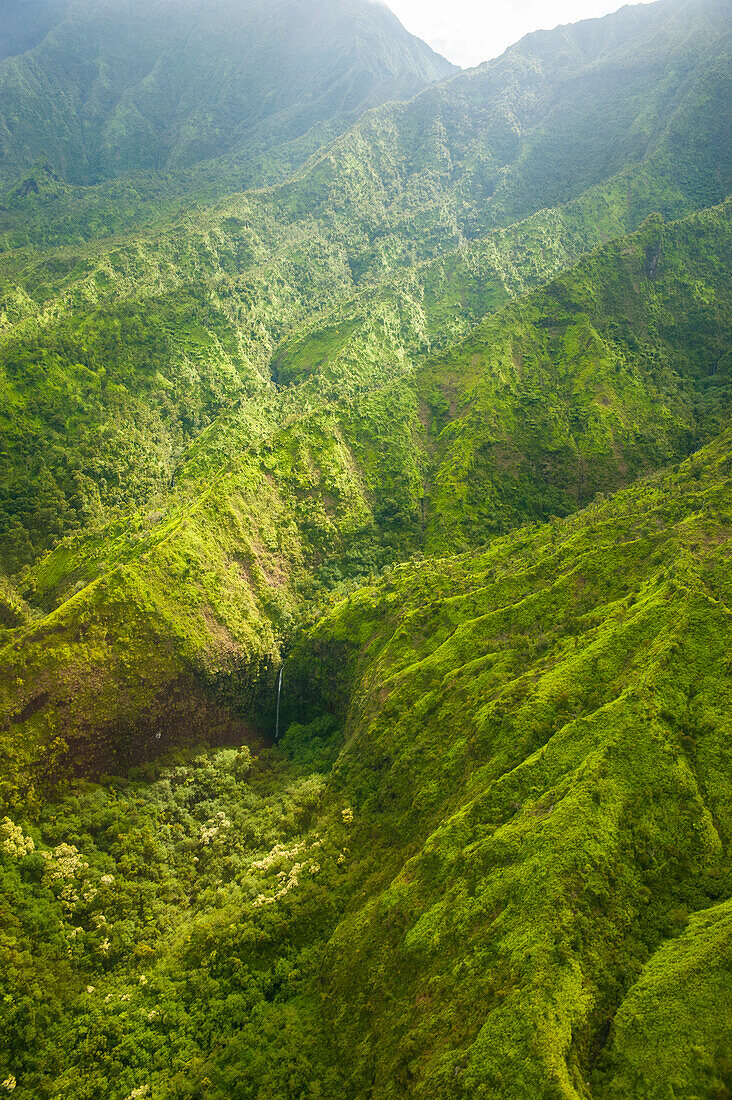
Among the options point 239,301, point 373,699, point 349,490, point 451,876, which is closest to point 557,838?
point 451,876

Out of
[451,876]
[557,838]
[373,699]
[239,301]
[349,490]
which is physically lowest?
[451,876]

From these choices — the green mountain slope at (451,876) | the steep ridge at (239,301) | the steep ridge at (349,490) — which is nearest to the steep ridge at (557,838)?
the green mountain slope at (451,876)

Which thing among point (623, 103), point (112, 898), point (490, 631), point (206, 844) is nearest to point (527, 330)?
point (490, 631)

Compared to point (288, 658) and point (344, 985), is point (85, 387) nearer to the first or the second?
point (288, 658)

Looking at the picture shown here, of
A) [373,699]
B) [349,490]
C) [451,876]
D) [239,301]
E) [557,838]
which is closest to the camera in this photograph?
[557,838]

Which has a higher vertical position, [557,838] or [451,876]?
[557,838]

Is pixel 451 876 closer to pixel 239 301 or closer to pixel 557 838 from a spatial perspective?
pixel 557 838

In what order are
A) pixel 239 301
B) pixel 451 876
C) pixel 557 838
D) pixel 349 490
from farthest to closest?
pixel 239 301 → pixel 349 490 → pixel 451 876 → pixel 557 838
